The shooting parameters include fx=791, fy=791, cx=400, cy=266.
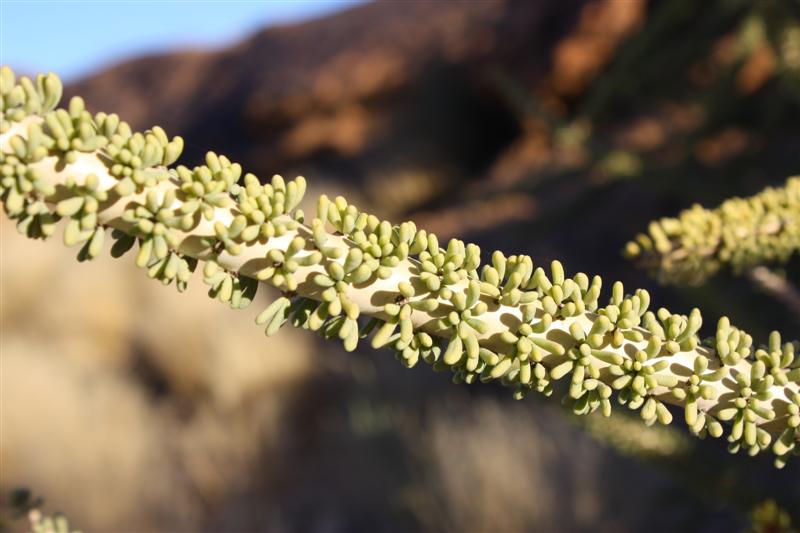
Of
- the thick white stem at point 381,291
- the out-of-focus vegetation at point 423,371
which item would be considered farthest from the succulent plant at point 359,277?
the out-of-focus vegetation at point 423,371

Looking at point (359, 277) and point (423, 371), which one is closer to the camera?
point (359, 277)

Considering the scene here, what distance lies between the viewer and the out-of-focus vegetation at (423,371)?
3.25 m

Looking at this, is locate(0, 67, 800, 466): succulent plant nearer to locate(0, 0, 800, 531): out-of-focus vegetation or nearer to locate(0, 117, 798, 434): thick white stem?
locate(0, 117, 798, 434): thick white stem

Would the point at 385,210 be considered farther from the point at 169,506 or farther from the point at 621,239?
the point at 169,506

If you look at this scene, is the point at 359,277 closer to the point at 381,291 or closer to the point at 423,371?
the point at 381,291

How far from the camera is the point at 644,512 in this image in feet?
10.8

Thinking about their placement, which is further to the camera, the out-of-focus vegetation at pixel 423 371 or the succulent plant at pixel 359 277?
the out-of-focus vegetation at pixel 423 371

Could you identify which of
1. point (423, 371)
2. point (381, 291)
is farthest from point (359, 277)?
point (423, 371)

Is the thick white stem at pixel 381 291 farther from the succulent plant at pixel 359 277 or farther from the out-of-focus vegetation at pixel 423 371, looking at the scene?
the out-of-focus vegetation at pixel 423 371

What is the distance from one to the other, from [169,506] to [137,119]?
349 inches

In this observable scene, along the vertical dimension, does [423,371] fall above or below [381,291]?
above

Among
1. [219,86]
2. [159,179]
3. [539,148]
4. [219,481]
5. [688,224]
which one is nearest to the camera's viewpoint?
[159,179]

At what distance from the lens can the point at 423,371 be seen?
5090 mm

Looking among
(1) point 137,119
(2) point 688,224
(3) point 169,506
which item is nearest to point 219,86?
(1) point 137,119
